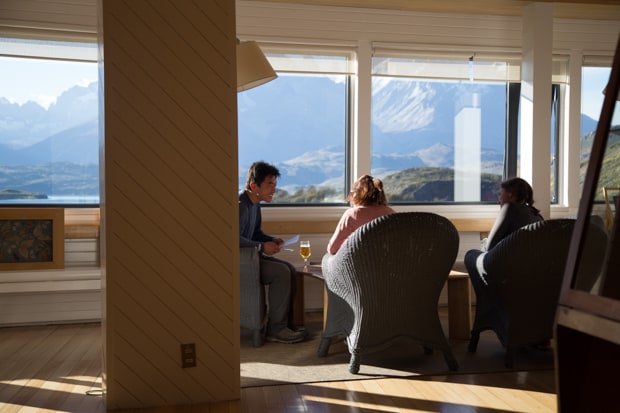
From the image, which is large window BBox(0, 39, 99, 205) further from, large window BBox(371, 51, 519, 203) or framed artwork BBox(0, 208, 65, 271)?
large window BBox(371, 51, 519, 203)

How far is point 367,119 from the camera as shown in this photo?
6.32 m

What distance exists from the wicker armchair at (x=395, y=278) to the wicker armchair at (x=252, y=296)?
2.93 feet

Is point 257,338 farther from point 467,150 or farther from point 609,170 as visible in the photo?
point 609,170

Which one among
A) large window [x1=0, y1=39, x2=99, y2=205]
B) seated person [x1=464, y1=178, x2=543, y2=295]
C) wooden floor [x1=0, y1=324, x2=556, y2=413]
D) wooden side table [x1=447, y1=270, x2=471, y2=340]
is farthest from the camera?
large window [x1=0, y1=39, x2=99, y2=205]

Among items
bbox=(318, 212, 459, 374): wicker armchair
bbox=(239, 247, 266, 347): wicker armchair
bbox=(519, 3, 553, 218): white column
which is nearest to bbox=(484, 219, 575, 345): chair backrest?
bbox=(318, 212, 459, 374): wicker armchair

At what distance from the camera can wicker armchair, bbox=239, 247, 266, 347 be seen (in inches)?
188

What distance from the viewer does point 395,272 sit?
3887 millimetres

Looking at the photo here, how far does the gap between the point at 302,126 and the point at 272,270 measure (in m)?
1.94

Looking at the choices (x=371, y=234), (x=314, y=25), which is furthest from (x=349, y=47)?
(x=371, y=234)

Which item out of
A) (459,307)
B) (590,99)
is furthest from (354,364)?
(590,99)

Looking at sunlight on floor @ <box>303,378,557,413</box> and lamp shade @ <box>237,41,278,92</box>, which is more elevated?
lamp shade @ <box>237,41,278,92</box>

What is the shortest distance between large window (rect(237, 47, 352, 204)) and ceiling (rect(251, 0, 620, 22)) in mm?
562

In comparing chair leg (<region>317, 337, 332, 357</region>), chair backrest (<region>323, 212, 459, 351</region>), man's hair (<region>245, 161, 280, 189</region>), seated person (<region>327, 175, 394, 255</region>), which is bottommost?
chair leg (<region>317, 337, 332, 357</region>)

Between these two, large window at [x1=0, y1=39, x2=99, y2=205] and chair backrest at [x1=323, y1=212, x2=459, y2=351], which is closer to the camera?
chair backrest at [x1=323, y1=212, x2=459, y2=351]
